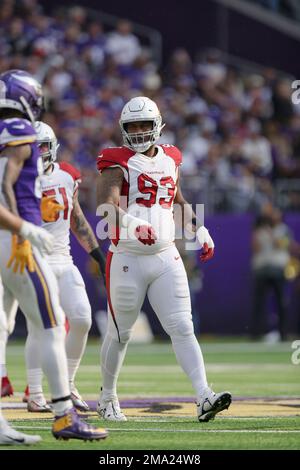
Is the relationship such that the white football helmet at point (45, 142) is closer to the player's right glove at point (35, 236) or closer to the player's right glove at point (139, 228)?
the player's right glove at point (139, 228)

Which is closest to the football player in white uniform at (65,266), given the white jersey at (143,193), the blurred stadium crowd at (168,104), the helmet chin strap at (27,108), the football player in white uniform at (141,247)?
the football player in white uniform at (141,247)

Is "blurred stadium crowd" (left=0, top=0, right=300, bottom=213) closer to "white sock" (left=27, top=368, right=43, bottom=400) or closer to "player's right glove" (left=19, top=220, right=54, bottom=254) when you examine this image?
"white sock" (left=27, top=368, right=43, bottom=400)

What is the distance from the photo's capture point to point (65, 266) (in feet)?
27.1

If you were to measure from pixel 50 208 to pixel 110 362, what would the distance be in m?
1.07

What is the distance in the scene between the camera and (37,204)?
20.1 ft

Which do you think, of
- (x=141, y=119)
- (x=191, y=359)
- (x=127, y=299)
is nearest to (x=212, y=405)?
(x=191, y=359)

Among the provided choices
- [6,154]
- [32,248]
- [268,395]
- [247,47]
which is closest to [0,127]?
[6,154]

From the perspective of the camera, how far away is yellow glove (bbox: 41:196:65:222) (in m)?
7.43

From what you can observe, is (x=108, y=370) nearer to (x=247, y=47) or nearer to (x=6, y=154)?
(x=6, y=154)

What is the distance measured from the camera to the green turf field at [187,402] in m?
6.12

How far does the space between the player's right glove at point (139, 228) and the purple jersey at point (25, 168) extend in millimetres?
1203

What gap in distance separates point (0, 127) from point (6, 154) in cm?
15

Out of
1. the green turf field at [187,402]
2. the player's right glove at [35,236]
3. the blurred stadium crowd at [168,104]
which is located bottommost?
the green turf field at [187,402]

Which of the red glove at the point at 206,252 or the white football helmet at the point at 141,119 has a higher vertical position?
the white football helmet at the point at 141,119
